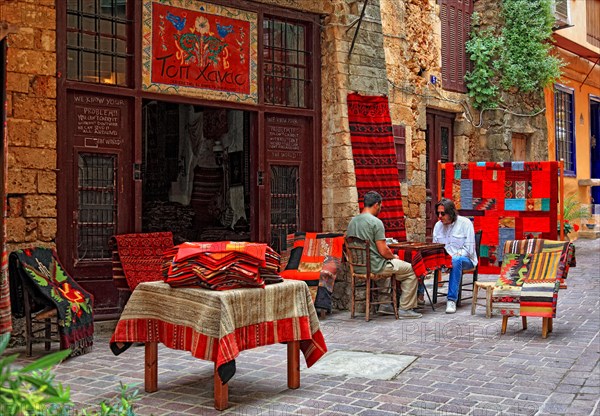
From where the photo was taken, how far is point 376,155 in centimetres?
984

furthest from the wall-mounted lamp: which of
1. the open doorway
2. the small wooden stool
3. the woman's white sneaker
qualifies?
the small wooden stool

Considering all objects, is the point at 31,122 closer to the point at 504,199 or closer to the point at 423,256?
the point at 423,256

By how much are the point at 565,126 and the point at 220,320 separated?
54.0 feet

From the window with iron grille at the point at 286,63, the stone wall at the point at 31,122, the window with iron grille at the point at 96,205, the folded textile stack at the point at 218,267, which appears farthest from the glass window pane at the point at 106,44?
the folded textile stack at the point at 218,267

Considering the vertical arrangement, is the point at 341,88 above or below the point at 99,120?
above

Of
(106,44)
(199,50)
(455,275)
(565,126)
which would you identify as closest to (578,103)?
(565,126)

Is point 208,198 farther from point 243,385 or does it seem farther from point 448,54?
point 243,385

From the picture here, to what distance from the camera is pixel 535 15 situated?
15.5 m

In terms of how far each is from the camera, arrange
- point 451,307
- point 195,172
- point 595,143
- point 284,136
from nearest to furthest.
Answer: point 451,307
point 284,136
point 195,172
point 595,143

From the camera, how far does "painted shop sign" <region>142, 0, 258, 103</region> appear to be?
8172 mm

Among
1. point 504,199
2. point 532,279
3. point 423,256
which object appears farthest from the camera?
point 504,199

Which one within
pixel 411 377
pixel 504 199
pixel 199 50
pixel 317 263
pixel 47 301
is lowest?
pixel 411 377

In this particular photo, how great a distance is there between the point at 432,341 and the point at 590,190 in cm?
1530

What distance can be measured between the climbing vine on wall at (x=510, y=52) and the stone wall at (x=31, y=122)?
9.61m
